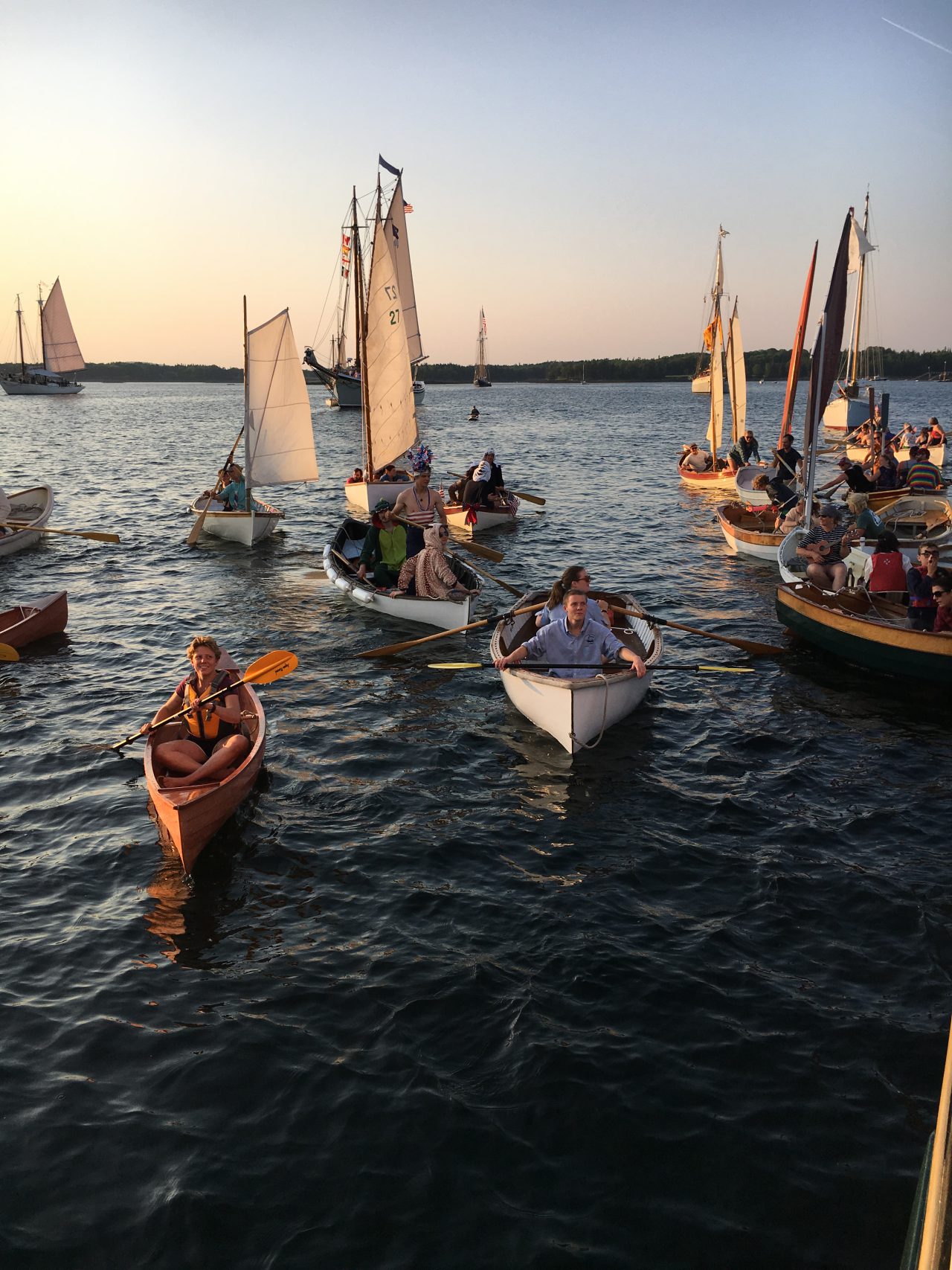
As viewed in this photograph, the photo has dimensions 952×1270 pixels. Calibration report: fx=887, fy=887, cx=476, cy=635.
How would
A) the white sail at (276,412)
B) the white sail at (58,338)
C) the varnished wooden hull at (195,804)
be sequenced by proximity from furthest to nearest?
1. the white sail at (58,338)
2. the white sail at (276,412)
3. the varnished wooden hull at (195,804)

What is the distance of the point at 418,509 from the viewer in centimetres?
2150

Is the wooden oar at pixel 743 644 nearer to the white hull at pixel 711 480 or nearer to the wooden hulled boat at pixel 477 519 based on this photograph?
the wooden hulled boat at pixel 477 519

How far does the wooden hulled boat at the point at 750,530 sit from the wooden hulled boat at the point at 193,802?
1712cm

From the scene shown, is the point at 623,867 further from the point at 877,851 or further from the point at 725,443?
the point at 725,443

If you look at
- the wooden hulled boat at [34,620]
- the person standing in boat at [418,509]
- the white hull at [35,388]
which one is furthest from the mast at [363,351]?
the white hull at [35,388]

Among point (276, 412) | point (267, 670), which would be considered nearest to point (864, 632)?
point (267, 670)

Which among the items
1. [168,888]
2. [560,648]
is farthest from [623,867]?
[168,888]

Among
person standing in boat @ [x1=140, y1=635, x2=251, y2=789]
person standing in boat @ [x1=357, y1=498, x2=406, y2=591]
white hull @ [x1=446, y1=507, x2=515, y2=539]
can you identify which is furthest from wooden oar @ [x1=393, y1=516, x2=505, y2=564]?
person standing in boat @ [x1=140, y1=635, x2=251, y2=789]

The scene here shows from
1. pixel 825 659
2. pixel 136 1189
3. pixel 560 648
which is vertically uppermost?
pixel 560 648

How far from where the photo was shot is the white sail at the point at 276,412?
24.5 meters

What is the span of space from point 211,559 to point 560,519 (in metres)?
13.0

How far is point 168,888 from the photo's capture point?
905 centimetres

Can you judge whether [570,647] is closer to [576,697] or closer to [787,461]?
[576,697]

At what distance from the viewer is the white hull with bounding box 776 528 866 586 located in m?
17.5
